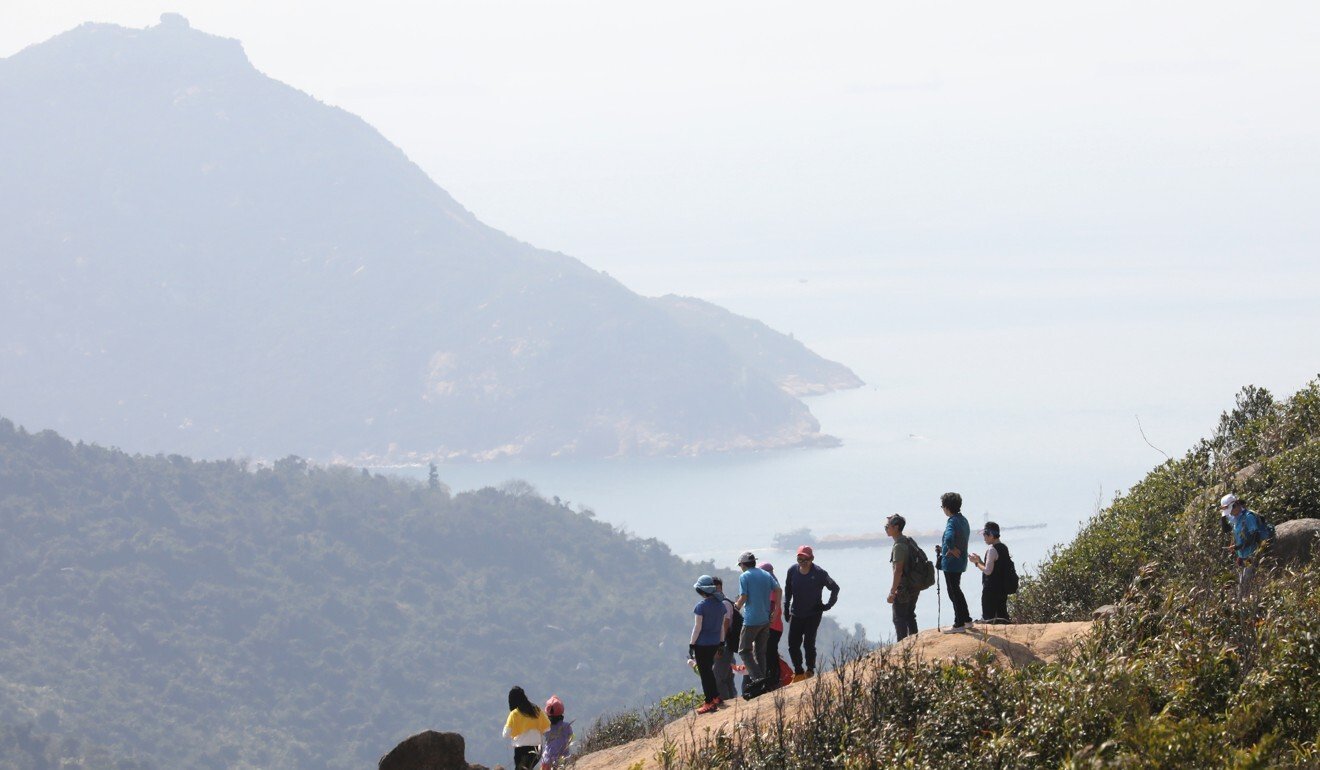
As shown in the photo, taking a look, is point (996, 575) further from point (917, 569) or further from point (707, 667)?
point (707, 667)

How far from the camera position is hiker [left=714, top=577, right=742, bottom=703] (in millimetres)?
16984

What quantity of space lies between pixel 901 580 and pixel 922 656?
1.76 m

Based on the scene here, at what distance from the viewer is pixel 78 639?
557 ft

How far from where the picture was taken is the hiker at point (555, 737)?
50.8ft

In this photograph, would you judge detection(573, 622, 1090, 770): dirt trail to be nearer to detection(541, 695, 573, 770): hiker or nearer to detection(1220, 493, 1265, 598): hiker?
detection(541, 695, 573, 770): hiker

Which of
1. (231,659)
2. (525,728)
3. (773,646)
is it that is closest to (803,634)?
(773,646)

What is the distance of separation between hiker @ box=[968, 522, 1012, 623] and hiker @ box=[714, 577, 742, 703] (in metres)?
2.72

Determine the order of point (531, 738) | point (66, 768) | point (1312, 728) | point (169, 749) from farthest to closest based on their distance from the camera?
point (169, 749) < point (66, 768) < point (531, 738) < point (1312, 728)

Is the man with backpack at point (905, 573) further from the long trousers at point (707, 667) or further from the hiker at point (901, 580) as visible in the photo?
the long trousers at point (707, 667)

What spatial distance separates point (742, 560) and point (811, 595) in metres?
0.84

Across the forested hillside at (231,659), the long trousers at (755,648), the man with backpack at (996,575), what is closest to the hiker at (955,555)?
the man with backpack at (996,575)

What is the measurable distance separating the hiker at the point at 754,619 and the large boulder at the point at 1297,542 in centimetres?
620

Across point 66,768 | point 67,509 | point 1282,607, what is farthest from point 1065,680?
point 67,509

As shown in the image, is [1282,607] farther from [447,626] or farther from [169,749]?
[447,626]
